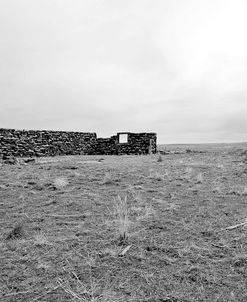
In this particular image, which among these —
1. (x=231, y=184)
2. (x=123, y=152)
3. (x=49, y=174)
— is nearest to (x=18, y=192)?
(x=49, y=174)

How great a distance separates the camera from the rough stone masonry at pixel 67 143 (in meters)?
16.9

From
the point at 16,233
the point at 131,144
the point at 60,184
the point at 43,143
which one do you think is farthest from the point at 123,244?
the point at 131,144

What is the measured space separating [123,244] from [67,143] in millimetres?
16700

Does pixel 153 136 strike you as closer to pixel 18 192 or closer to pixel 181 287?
pixel 18 192

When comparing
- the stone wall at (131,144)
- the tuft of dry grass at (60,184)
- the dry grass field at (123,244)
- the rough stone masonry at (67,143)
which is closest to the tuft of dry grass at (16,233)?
the dry grass field at (123,244)

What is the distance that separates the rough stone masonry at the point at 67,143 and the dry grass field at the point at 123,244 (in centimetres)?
1044

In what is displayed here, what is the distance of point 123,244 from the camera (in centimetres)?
397

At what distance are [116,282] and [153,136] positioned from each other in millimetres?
18494

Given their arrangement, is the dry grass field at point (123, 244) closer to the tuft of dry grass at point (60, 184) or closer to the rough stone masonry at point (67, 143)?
the tuft of dry grass at point (60, 184)

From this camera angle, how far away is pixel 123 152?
21438mm

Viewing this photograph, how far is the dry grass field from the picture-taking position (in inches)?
114

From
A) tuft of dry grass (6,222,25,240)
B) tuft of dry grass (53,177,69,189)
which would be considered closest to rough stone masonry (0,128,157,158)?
tuft of dry grass (53,177,69,189)

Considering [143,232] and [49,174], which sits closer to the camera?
[143,232]

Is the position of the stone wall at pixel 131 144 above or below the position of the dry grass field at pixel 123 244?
above
